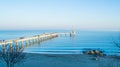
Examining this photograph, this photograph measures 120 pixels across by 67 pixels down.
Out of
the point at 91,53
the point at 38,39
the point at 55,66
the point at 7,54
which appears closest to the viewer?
the point at 7,54

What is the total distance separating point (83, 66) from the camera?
24.2m

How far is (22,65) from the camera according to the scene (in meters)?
24.2

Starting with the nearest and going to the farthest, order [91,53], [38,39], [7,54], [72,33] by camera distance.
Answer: [7,54]
[91,53]
[38,39]
[72,33]

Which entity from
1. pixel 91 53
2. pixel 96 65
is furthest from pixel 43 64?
pixel 91 53

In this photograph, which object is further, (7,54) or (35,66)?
(35,66)

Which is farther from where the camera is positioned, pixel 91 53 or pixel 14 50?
pixel 91 53

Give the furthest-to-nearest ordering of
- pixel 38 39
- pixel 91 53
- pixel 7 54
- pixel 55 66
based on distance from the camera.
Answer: pixel 38 39 < pixel 91 53 < pixel 55 66 < pixel 7 54

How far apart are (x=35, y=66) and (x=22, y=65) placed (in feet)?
3.92

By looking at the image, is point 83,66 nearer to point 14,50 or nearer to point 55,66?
point 55,66

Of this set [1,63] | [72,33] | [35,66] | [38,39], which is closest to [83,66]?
[35,66]

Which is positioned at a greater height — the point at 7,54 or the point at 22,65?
the point at 7,54

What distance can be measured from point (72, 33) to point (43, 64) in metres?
92.1

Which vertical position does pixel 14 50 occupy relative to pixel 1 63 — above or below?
above

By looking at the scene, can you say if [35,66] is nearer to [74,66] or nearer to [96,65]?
[74,66]
